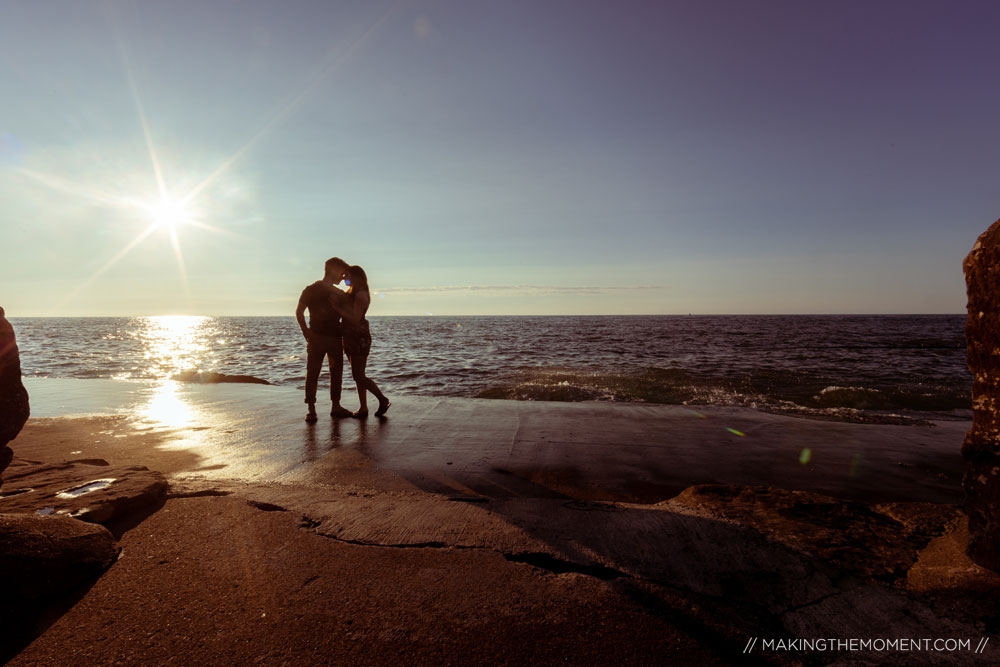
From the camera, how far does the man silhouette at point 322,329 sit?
5738 millimetres

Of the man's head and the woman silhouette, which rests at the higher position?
the man's head

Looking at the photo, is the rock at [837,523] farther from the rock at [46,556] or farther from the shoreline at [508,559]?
the rock at [46,556]

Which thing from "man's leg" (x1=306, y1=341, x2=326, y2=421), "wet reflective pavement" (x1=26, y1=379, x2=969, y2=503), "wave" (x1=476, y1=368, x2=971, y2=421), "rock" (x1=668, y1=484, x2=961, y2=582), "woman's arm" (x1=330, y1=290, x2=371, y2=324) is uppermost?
"woman's arm" (x1=330, y1=290, x2=371, y2=324)

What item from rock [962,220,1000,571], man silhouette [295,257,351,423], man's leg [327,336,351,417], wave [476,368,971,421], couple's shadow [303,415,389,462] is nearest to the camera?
rock [962,220,1000,571]

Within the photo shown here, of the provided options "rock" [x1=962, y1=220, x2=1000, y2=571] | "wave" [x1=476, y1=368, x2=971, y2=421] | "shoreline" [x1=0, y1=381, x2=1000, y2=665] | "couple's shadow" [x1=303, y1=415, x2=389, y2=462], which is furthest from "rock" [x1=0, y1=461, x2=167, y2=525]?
"wave" [x1=476, y1=368, x2=971, y2=421]

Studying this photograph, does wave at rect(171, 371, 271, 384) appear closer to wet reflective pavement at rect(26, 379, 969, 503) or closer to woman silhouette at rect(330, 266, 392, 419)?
wet reflective pavement at rect(26, 379, 969, 503)

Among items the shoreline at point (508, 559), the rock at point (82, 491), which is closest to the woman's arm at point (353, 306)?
the shoreline at point (508, 559)

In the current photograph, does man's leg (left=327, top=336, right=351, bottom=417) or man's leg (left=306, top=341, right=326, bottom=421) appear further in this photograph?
man's leg (left=327, top=336, right=351, bottom=417)

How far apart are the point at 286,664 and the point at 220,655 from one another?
0.24 metres

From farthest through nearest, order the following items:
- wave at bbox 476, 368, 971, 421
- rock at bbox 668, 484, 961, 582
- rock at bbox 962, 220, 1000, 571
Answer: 1. wave at bbox 476, 368, 971, 421
2. rock at bbox 668, 484, 961, 582
3. rock at bbox 962, 220, 1000, 571

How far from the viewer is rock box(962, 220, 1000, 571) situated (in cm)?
189

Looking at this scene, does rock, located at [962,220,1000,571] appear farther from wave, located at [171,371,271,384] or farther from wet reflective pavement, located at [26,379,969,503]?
wave, located at [171,371,271,384]

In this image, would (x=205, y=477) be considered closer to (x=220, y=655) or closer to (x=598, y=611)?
(x=220, y=655)

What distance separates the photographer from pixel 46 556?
1844 millimetres
